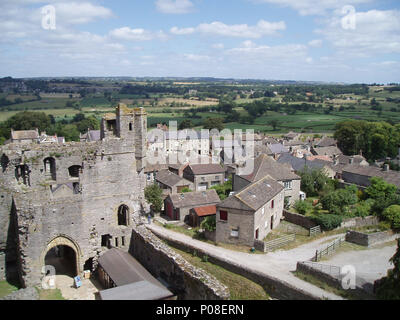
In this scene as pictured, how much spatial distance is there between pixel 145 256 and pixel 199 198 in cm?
1650

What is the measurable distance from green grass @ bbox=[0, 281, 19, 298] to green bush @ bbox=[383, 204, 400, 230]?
2724 centimetres

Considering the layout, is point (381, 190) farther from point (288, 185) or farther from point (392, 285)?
point (392, 285)

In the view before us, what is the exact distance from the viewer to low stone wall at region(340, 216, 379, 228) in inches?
1211

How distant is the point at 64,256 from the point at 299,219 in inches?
766

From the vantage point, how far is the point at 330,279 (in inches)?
779

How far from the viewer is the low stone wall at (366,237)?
2694cm

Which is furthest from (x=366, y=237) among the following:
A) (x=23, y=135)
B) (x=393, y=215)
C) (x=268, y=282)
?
(x=23, y=135)

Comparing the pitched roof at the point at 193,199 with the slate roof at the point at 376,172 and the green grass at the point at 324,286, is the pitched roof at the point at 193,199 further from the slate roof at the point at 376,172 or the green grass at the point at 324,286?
the slate roof at the point at 376,172

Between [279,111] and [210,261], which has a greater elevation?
[279,111]

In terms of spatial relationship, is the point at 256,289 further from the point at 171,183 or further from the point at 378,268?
the point at 171,183

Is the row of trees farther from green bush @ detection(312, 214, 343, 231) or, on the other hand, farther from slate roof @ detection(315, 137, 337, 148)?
green bush @ detection(312, 214, 343, 231)

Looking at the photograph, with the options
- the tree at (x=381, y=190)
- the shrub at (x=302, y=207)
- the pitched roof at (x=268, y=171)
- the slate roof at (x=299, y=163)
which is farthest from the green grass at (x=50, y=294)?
the slate roof at (x=299, y=163)
